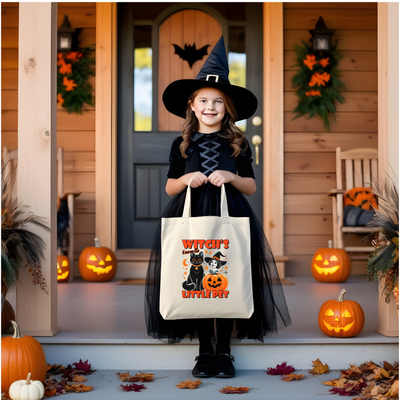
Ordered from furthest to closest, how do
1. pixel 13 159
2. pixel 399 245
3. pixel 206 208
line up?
pixel 13 159
pixel 206 208
pixel 399 245

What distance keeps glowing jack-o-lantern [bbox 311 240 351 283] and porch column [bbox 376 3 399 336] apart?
1341 mm

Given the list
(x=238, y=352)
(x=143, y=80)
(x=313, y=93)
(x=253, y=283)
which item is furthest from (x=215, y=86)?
(x=143, y=80)

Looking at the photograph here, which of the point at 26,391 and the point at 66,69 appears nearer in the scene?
the point at 26,391

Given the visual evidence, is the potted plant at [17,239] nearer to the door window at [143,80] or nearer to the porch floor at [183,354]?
the porch floor at [183,354]

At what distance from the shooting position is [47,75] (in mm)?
2006

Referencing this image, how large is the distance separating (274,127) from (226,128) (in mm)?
1798

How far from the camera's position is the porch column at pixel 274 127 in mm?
3742

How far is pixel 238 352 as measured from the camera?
1986mm

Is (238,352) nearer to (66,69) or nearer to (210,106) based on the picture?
(210,106)

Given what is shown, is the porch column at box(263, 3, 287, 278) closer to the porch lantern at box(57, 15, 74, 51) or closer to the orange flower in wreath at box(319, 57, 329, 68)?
the orange flower in wreath at box(319, 57, 329, 68)

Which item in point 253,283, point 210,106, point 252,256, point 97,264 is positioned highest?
point 210,106

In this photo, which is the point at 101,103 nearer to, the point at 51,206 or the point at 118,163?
the point at 118,163

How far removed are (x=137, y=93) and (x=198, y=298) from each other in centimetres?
258

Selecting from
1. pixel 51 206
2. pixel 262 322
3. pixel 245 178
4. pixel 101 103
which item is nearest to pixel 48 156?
pixel 51 206
